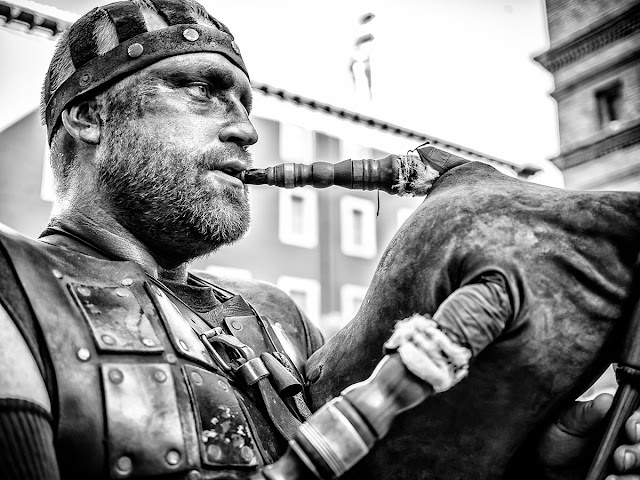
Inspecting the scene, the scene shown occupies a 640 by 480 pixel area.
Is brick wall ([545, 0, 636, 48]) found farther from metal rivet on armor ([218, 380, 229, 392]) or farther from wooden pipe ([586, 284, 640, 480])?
metal rivet on armor ([218, 380, 229, 392])

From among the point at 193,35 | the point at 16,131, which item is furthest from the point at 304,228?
the point at 193,35

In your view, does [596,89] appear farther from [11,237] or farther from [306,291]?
[11,237]

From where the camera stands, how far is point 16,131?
5418 millimetres

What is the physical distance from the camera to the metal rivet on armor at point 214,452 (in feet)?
4.69

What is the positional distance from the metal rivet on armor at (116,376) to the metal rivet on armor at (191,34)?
41.4 inches

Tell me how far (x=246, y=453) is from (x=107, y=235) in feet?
2.58

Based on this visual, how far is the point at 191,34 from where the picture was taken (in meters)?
2.03

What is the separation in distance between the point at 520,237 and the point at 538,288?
4.6 inches

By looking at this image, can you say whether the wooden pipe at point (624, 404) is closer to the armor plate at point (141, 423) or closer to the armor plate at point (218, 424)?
the armor plate at point (218, 424)

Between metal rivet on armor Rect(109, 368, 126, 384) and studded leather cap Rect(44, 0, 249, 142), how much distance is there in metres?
0.95

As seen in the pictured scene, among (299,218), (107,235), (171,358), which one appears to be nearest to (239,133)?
(107,235)

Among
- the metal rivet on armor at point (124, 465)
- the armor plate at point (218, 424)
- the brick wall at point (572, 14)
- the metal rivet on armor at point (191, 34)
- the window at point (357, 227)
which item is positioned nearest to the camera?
the metal rivet on armor at point (124, 465)

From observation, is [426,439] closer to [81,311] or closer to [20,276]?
[81,311]

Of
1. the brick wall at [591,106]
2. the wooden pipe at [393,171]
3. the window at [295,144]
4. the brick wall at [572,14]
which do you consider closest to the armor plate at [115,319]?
the wooden pipe at [393,171]
